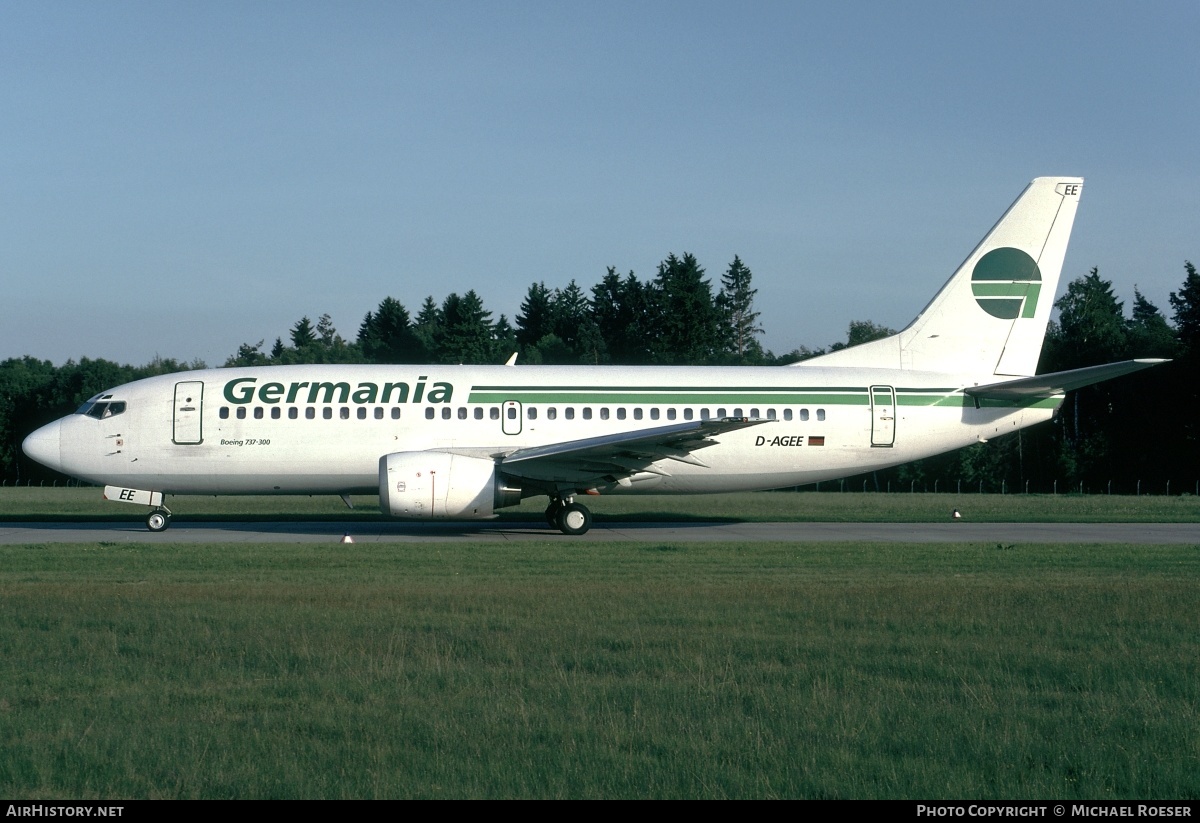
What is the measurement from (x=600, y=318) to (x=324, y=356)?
29.2 metres

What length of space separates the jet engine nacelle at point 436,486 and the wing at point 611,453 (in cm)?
64

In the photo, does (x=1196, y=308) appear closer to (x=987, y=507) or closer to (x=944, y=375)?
(x=987, y=507)

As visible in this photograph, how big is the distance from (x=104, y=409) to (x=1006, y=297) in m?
21.3

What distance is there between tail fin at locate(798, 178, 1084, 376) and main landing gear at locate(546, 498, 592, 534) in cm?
890

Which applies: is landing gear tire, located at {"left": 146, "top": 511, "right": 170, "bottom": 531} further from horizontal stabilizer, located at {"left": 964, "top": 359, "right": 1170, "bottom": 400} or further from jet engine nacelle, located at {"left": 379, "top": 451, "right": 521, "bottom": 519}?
horizontal stabilizer, located at {"left": 964, "top": 359, "right": 1170, "bottom": 400}

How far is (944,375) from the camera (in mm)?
26781

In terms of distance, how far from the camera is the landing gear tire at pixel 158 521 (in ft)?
80.2

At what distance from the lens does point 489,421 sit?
25156mm

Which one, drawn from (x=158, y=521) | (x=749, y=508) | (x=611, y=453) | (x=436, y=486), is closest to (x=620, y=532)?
(x=611, y=453)

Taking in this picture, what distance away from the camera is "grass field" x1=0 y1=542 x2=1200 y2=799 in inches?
256

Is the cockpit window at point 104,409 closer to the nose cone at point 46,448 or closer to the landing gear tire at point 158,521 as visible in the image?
the nose cone at point 46,448


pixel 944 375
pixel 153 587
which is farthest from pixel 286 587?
pixel 944 375

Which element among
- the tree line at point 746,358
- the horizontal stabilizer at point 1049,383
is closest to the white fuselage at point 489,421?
the horizontal stabilizer at point 1049,383
